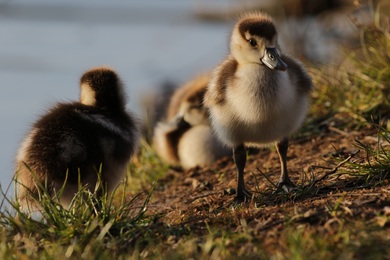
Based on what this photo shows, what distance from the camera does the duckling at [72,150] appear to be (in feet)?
15.5

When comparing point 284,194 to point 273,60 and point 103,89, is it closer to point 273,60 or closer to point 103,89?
point 273,60

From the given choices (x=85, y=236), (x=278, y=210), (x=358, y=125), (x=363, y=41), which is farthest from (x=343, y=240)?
(x=363, y=41)

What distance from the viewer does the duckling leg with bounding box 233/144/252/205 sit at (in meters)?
4.92

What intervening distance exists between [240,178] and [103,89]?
1.10 metres

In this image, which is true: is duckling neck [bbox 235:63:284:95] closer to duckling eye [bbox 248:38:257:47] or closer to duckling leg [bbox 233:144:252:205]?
duckling eye [bbox 248:38:257:47]

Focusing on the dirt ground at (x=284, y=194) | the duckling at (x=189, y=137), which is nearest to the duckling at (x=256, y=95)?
the dirt ground at (x=284, y=194)

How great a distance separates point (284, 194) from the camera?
4.73 metres

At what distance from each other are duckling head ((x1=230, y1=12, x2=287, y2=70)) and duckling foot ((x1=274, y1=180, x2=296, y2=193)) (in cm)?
75

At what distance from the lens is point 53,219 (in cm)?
422

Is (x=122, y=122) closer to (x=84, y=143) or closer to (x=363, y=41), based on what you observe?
(x=84, y=143)

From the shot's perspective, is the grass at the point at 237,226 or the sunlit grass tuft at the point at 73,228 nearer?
the grass at the point at 237,226

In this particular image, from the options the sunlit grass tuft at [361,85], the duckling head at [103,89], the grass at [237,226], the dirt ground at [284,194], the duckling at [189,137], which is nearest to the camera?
the grass at [237,226]

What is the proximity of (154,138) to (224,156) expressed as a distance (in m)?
1.04

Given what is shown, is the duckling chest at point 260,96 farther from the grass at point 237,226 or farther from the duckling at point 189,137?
the duckling at point 189,137
